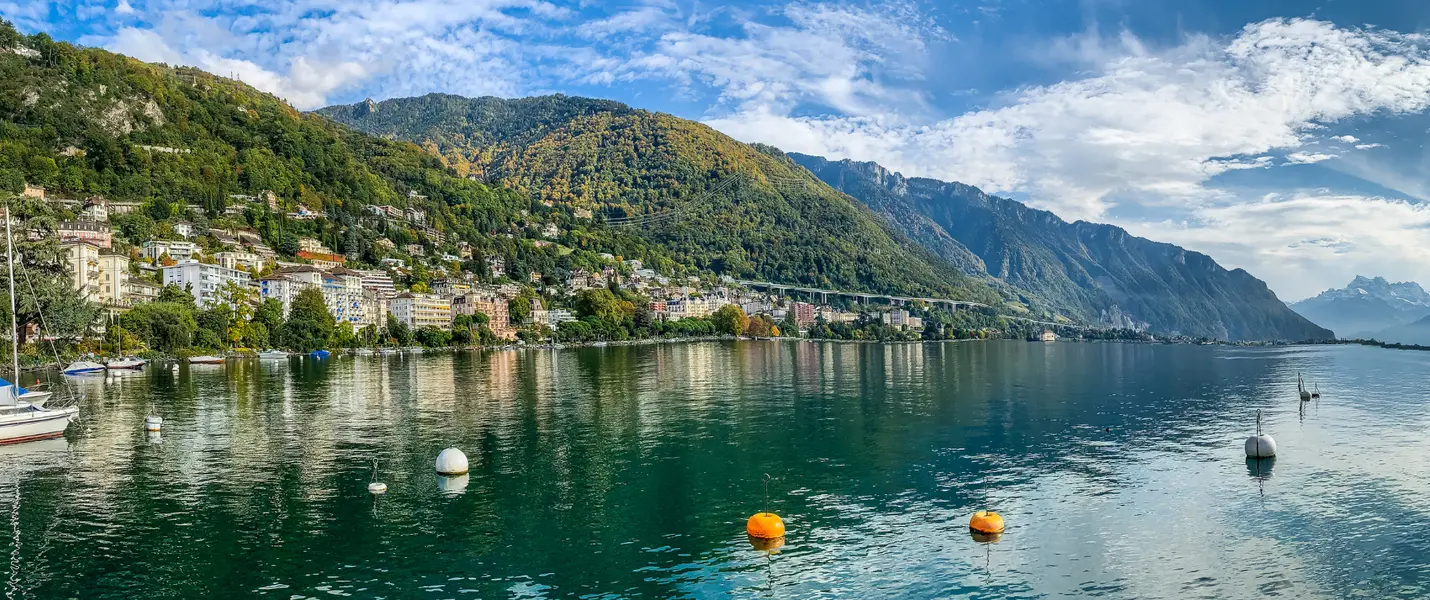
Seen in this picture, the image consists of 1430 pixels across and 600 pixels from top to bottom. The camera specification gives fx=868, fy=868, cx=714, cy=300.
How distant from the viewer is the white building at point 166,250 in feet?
415

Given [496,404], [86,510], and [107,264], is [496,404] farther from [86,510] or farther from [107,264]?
[107,264]

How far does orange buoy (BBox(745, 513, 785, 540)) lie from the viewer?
25.4 meters

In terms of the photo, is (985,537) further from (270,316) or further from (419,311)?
(419,311)

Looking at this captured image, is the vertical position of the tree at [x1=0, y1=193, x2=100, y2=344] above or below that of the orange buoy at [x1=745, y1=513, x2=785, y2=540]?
above

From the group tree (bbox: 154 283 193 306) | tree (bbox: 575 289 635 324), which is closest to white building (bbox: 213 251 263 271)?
tree (bbox: 154 283 193 306)

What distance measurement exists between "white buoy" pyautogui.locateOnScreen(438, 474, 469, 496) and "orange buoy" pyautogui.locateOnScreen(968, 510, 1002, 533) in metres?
17.6

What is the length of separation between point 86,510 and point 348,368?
66093 millimetres

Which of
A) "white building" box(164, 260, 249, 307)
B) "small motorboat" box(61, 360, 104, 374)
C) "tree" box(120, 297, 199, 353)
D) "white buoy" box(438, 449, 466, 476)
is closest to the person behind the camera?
"white buoy" box(438, 449, 466, 476)

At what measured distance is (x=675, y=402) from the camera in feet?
200

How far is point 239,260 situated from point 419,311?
27.9 meters

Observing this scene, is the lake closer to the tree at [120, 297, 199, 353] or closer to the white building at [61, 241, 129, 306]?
the tree at [120, 297, 199, 353]

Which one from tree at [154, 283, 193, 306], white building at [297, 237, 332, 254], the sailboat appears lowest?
the sailboat

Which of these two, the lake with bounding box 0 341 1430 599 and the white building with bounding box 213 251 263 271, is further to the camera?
the white building with bounding box 213 251 263 271

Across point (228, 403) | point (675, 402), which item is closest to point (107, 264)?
point (228, 403)
